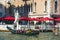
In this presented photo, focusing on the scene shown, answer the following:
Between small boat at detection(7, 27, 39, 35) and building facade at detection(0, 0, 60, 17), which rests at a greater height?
building facade at detection(0, 0, 60, 17)

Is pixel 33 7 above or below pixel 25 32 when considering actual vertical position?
above

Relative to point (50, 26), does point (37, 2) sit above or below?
above

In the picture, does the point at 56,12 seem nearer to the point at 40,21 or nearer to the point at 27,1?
the point at 40,21

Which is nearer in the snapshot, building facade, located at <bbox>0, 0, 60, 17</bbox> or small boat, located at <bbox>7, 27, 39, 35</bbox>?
small boat, located at <bbox>7, 27, 39, 35</bbox>

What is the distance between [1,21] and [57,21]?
10188mm

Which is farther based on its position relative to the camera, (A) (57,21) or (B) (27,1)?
(B) (27,1)

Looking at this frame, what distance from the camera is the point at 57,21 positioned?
5603 centimetres

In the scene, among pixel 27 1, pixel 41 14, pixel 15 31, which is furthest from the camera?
pixel 27 1

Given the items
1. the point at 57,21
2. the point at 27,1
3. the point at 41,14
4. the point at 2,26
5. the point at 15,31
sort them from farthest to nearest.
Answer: the point at 27,1, the point at 41,14, the point at 57,21, the point at 2,26, the point at 15,31

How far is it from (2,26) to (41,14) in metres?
10.7

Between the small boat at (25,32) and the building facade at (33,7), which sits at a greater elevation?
the building facade at (33,7)

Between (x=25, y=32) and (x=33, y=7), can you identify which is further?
(x=33, y=7)

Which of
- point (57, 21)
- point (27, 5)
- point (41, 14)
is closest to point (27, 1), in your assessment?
point (27, 5)

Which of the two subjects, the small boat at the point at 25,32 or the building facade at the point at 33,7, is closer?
the small boat at the point at 25,32
